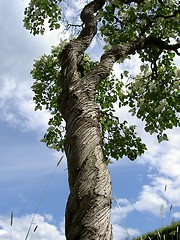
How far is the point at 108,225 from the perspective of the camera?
4.53 m

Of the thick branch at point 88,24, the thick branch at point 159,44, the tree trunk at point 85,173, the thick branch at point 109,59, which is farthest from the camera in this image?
the thick branch at point 159,44

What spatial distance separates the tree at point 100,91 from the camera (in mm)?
4707

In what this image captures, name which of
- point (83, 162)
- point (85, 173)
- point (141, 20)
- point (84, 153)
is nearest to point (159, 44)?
point (141, 20)

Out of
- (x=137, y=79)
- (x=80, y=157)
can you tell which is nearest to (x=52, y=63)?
(x=137, y=79)

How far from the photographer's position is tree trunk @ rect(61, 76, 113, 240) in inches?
175

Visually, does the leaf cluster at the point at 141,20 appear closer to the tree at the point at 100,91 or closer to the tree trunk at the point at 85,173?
the tree at the point at 100,91

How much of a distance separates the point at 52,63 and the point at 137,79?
9.15 ft

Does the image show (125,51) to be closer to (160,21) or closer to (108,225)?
(160,21)

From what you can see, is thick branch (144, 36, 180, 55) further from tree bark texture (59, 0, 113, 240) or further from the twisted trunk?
tree bark texture (59, 0, 113, 240)

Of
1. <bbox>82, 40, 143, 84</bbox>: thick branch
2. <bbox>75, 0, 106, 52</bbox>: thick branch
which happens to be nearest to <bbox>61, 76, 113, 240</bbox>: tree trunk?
<bbox>82, 40, 143, 84</bbox>: thick branch

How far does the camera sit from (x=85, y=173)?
16.2ft

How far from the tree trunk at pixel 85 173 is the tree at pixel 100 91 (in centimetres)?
1

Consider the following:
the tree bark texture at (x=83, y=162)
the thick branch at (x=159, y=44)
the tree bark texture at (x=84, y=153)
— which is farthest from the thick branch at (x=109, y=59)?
the thick branch at (x=159, y=44)

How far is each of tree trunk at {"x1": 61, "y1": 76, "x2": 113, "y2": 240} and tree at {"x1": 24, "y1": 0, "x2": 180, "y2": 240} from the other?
Result: 1 centimetres
